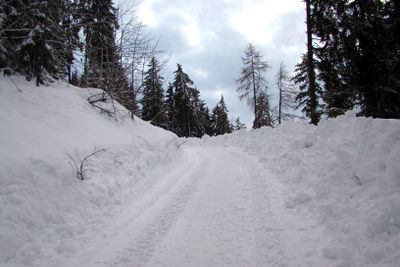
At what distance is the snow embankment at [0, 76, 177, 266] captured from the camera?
120 inches

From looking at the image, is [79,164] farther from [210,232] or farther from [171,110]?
[171,110]

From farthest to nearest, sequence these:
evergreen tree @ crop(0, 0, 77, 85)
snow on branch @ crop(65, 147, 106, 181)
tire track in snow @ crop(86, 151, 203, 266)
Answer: evergreen tree @ crop(0, 0, 77, 85) → snow on branch @ crop(65, 147, 106, 181) → tire track in snow @ crop(86, 151, 203, 266)

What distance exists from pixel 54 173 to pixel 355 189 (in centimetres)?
605

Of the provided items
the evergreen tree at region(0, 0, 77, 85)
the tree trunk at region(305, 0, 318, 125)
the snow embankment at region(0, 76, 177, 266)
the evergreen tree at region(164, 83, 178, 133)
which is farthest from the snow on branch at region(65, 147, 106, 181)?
the evergreen tree at region(164, 83, 178, 133)

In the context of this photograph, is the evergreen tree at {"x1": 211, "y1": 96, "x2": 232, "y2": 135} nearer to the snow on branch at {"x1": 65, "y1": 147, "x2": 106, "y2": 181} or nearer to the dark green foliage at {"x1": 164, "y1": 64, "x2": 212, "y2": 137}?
the dark green foliage at {"x1": 164, "y1": 64, "x2": 212, "y2": 137}

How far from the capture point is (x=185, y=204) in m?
4.75

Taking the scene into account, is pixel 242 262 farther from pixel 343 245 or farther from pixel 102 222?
pixel 102 222

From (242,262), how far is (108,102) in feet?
31.1

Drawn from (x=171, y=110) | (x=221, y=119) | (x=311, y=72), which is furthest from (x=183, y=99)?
(x=311, y=72)

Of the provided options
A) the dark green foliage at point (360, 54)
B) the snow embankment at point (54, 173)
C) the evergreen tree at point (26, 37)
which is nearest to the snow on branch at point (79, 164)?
the snow embankment at point (54, 173)

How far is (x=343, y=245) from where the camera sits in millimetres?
2686

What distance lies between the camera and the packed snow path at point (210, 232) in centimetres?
286

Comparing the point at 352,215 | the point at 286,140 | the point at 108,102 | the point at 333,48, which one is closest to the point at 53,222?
the point at 352,215

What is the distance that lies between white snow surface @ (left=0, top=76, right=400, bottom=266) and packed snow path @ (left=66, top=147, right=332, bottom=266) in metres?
0.02
